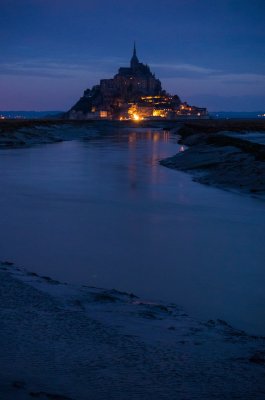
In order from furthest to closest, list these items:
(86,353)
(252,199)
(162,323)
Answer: (252,199), (162,323), (86,353)

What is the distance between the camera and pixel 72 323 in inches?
207

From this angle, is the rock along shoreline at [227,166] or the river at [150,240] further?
the rock along shoreline at [227,166]

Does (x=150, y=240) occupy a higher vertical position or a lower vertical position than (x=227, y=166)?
lower

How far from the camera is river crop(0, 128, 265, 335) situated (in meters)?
7.11

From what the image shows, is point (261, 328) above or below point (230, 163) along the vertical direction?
below

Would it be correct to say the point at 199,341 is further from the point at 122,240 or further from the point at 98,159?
the point at 98,159

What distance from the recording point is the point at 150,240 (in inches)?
408

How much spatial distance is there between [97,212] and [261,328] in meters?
8.21

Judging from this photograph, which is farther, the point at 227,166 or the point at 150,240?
the point at 227,166

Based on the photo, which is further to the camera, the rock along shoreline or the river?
the rock along shoreline

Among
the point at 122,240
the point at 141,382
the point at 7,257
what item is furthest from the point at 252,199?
the point at 141,382

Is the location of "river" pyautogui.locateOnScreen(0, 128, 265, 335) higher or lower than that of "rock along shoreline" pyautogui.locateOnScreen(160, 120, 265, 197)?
lower

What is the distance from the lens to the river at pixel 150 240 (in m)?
7.11

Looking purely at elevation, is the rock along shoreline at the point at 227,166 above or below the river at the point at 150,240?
above
